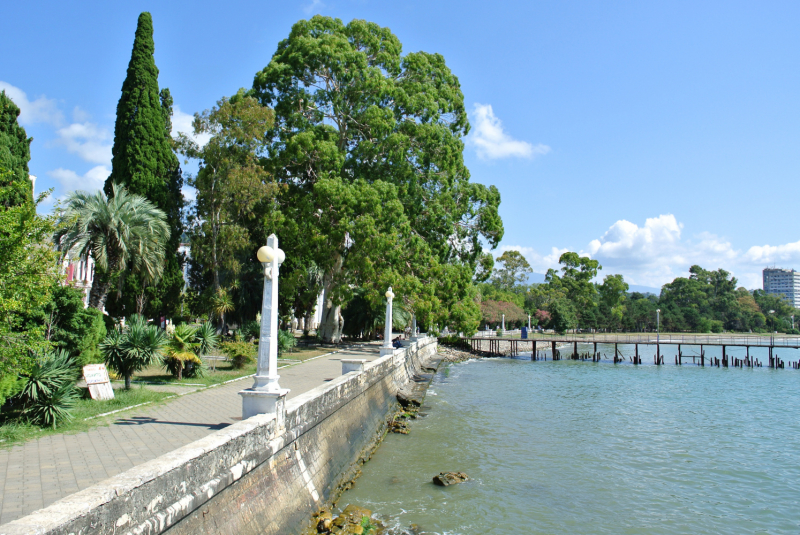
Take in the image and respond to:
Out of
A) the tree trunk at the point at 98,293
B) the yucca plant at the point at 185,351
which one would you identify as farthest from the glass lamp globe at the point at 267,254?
the tree trunk at the point at 98,293

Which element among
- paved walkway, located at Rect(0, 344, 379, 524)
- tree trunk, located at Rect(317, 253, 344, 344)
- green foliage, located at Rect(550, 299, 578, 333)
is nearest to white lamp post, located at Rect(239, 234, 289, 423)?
paved walkway, located at Rect(0, 344, 379, 524)

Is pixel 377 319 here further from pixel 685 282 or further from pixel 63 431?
pixel 685 282

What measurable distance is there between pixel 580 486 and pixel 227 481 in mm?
7812

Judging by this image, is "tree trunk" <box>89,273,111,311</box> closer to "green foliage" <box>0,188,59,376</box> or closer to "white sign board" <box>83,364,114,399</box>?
"white sign board" <box>83,364,114,399</box>

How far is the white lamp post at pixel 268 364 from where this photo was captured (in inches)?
313

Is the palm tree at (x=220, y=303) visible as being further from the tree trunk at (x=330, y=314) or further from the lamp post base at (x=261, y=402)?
the lamp post base at (x=261, y=402)

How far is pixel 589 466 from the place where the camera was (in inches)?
510

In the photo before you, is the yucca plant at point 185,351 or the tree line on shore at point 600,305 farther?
the tree line on shore at point 600,305

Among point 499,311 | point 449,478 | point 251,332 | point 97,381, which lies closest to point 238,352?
point 251,332

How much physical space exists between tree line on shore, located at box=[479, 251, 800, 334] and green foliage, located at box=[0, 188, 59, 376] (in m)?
62.0

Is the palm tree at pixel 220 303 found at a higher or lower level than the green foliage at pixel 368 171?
lower

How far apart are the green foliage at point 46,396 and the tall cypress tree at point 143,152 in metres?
12.0

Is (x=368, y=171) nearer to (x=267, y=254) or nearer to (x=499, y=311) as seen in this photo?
(x=267, y=254)

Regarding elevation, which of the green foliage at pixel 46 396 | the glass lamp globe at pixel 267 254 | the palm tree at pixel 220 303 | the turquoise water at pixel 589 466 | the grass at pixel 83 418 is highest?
the glass lamp globe at pixel 267 254
